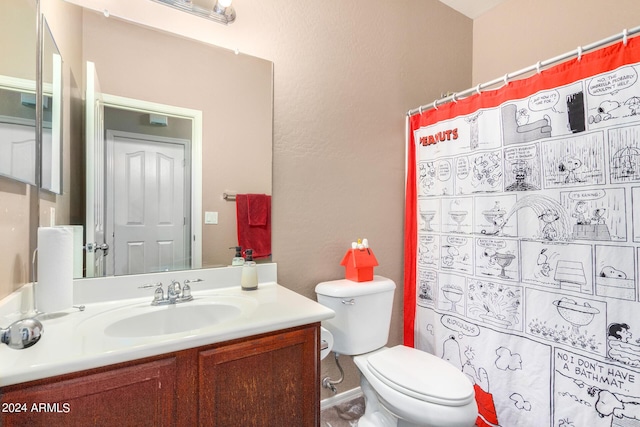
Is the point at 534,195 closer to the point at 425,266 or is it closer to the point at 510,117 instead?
the point at 510,117

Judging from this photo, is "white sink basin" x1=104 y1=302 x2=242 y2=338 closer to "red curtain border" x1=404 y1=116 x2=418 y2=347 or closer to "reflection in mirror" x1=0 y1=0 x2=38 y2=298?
"reflection in mirror" x1=0 y1=0 x2=38 y2=298

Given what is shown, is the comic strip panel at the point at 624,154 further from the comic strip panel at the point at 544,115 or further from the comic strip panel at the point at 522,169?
the comic strip panel at the point at 522,169

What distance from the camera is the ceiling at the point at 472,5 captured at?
2.15m

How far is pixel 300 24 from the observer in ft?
5.24

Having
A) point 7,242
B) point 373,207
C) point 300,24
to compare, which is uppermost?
point 300,24

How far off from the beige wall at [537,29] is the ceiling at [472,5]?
42mm

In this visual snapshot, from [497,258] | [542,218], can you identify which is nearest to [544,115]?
[542,218]

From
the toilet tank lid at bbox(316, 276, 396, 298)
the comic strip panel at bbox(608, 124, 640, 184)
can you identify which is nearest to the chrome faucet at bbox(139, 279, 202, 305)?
the toilet tank lid at bbox(316, 276, 396, 298)

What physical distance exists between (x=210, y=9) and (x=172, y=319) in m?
1.34

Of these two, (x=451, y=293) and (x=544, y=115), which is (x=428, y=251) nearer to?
(x=451, y=293)

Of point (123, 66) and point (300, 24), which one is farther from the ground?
point (300, 24)

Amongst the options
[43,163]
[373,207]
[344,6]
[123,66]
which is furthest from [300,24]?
[43,163]

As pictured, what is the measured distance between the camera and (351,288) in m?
1.49

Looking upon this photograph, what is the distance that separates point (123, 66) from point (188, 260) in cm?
83
